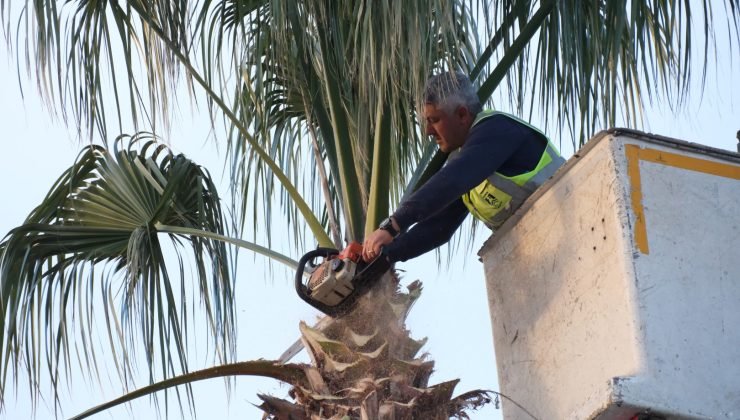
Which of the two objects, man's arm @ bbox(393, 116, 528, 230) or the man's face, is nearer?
man's arm @ bbox(393, 116, 528, 230)

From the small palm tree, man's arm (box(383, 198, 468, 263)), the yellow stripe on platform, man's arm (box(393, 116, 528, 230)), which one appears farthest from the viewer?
man's arm (box(383, 198, 468, 263))

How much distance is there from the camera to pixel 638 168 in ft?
15.7

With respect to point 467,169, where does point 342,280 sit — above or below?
below

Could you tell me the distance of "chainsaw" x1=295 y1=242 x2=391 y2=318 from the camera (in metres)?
5.53

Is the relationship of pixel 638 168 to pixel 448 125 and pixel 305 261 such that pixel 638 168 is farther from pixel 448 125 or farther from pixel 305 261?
pixel 305 261

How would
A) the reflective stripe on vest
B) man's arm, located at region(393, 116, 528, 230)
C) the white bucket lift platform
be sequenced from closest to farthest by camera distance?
1. the white bucket lift platform
2. man's arm, located at region(393, 116, 528, 230)
3. the reflective stripe on vest

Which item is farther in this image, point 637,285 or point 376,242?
point 376,242

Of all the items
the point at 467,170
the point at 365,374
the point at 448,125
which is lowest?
the point at 365,374

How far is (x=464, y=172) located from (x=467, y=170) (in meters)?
0.02

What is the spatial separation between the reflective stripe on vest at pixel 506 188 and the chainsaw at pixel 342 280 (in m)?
0.48

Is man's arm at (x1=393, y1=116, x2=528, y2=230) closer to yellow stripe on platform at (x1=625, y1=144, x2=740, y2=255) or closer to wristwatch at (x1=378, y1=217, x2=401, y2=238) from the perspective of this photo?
wristwatch at (x1=378, y1=217, x2=401, y2=238)

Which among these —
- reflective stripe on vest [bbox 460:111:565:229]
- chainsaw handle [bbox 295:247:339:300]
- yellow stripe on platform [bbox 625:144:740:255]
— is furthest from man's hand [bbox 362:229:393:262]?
yellow stripe on platform [bbox 625:144:740:255]

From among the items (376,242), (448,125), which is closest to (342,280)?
(376,242)

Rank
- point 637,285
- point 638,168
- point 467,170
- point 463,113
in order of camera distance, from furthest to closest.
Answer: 1. point 463,113
2. point 467,170
3. point 638,168
4. point 637,285
